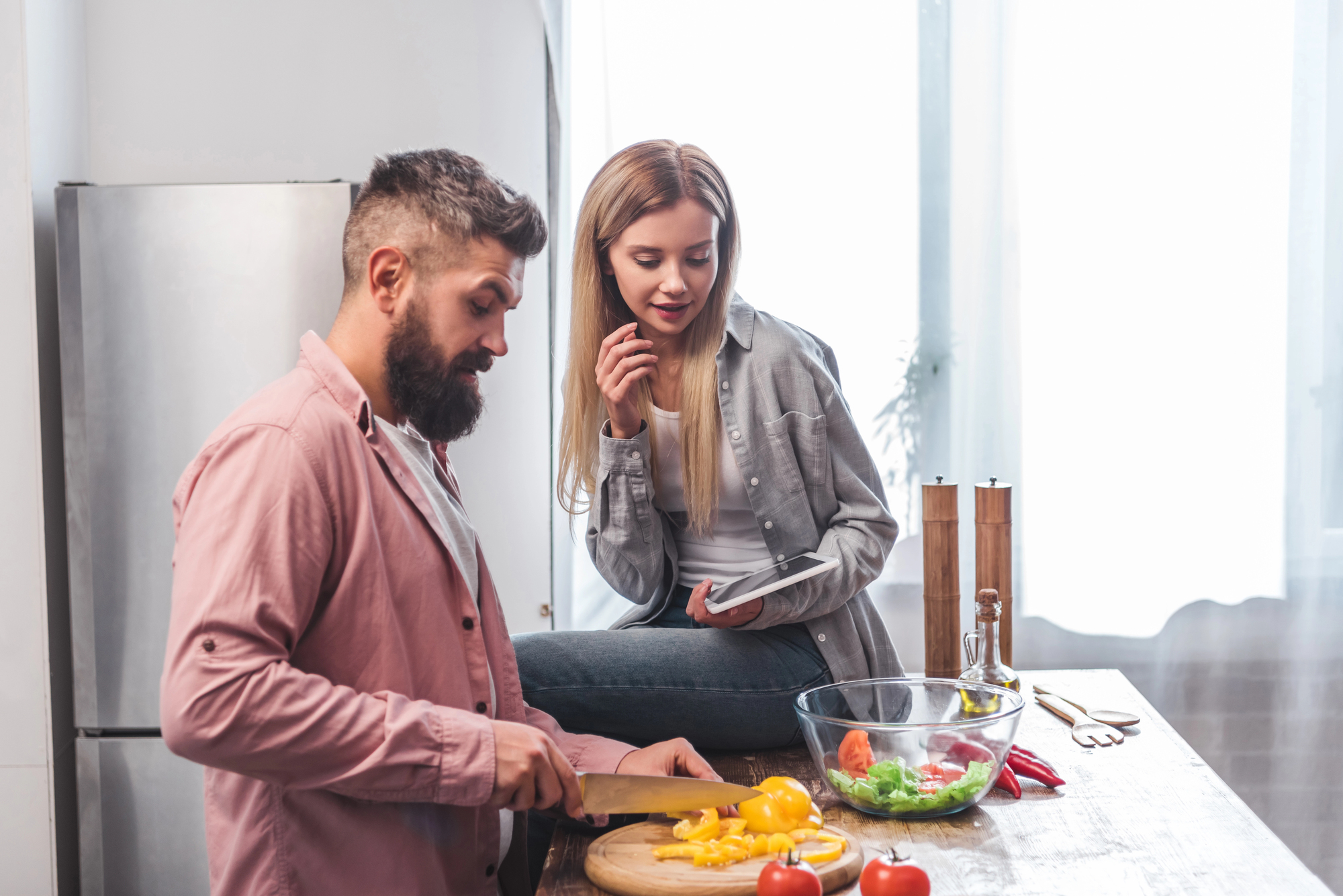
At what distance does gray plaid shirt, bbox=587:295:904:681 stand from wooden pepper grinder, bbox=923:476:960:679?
0.26 feet

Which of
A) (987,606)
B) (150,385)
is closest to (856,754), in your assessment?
(987,606)

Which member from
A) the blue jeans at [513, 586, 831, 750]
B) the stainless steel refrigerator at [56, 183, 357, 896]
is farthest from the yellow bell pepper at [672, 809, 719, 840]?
the stainless steel refrigerator at [56, 183, 357, 896]

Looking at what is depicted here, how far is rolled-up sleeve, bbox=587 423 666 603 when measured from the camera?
5.36 ft

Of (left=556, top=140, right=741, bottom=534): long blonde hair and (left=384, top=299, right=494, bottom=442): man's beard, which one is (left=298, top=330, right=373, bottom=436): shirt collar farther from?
(left=556, top=140, right=741, bottom=534): long blonde hair

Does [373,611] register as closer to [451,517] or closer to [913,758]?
[451,517]

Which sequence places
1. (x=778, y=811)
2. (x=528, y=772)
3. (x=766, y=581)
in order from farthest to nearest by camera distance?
(x=766, y=581) < (x=778, y=811) < (x=528, y=772)

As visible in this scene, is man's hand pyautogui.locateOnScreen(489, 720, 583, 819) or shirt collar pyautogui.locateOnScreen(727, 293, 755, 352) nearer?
man's hand pyautogui.locateOnScreen(489, 720, 583, 819)

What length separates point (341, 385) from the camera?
109 centimetres

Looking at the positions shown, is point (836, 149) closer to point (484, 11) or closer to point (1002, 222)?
point (1002, 222)

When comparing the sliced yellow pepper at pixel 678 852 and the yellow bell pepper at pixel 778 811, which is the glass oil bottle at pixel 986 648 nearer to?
the yellow bell pepper at pixel 778 811

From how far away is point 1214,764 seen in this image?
2.72 metres

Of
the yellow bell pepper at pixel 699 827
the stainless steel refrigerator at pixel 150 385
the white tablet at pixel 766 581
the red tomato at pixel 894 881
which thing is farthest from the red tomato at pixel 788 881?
the stainless steel refrigerator at pixel 150 385

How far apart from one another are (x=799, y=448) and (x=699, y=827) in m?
0.75

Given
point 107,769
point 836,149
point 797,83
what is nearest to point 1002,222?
point 836,149
